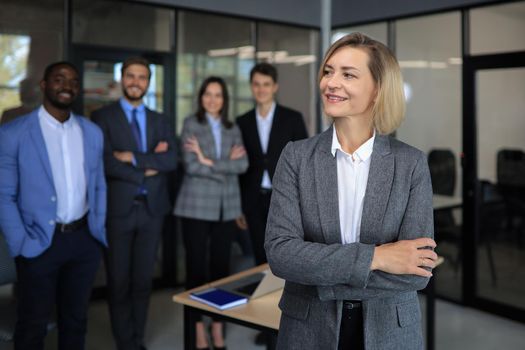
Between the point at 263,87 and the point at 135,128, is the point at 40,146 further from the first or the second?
the point at 263,87

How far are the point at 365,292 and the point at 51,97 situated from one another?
2219mm

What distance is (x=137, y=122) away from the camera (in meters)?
3.61

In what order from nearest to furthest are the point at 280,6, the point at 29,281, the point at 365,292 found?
the point at 365,292, the point at 29,281, the point at 280,6

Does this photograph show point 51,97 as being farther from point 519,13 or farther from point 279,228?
point 519,13

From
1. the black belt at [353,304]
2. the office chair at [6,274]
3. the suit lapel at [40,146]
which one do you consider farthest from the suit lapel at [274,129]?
the black belt at [353,304]

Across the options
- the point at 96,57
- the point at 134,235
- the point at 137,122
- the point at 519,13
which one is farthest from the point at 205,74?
the point at 519,13

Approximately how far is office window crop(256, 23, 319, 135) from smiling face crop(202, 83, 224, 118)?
2048mm

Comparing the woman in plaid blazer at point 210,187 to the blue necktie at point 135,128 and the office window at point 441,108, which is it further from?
the office window at point 441,108

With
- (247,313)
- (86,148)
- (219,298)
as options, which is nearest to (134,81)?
(86,148)

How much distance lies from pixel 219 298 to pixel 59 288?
1110 millimetres

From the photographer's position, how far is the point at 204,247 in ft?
12.5

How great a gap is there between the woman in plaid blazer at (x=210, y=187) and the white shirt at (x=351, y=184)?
2208mm

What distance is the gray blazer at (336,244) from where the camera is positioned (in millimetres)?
1449

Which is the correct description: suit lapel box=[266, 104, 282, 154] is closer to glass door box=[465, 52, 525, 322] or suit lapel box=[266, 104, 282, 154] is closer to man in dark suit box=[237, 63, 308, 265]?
man in dark suit box=[237, 63, 308, 265]
